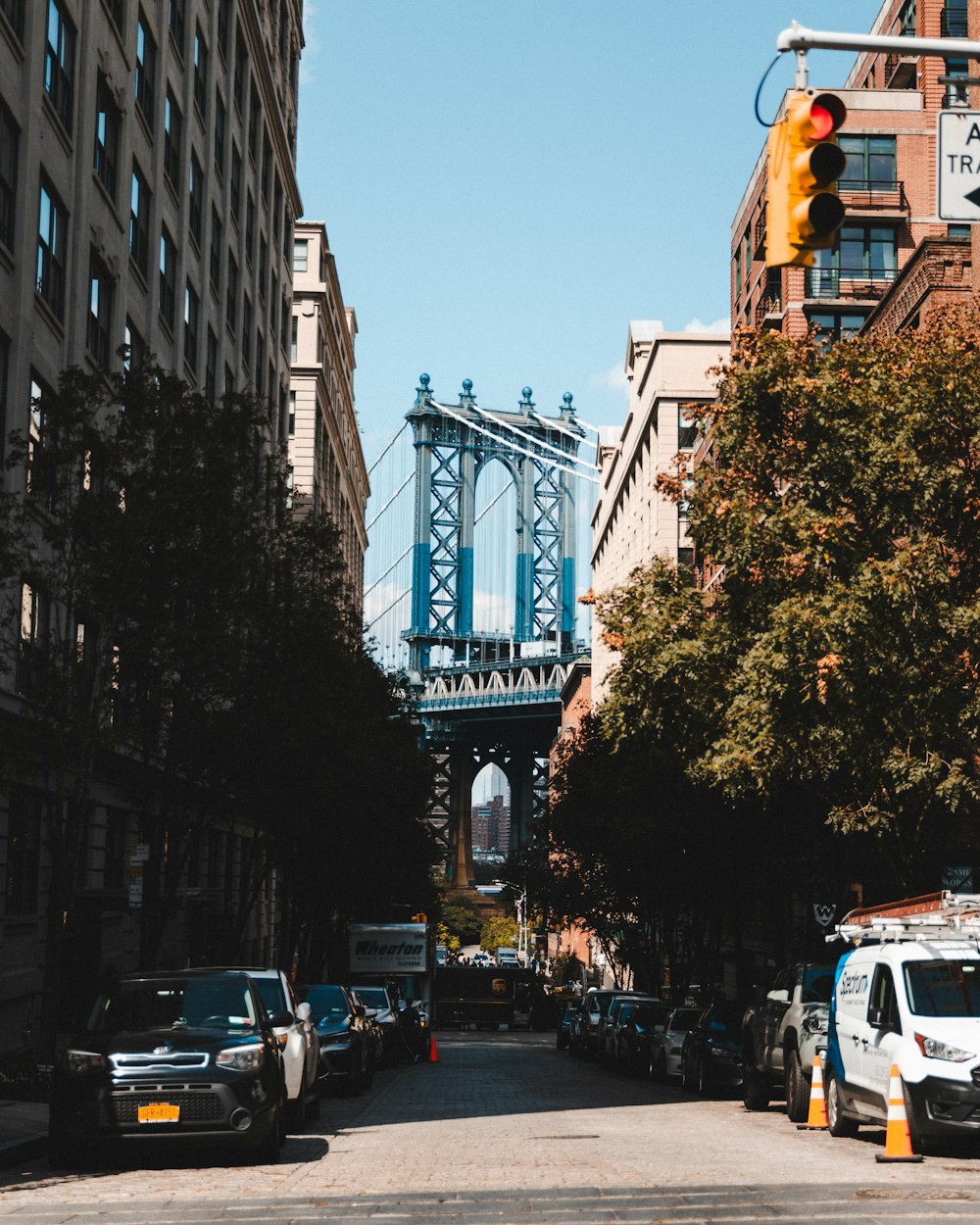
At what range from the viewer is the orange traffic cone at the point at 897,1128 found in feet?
42.4

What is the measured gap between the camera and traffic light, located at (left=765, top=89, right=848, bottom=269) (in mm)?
8547

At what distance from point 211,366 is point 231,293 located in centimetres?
454

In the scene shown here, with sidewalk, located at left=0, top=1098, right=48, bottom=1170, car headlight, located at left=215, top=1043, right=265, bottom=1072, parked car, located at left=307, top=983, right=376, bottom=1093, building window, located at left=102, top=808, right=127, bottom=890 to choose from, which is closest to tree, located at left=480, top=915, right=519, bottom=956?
building window, located at left=102, top=808, right=127, bottom=890

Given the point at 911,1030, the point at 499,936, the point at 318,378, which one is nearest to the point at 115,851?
the point at 911,1030

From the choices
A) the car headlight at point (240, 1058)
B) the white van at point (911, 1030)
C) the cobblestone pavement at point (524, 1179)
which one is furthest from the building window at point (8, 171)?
the white van at point (911, 1030)

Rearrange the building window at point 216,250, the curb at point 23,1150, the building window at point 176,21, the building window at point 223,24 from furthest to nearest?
the building window at point 223,24
the building window at point 216,250
the building window at point 176,21
the curb at point 23,1150

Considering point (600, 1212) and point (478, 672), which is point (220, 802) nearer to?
point (600, 1212)

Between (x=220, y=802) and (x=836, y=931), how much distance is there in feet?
50.1

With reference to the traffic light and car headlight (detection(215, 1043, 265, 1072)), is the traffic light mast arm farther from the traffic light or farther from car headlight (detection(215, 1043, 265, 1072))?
car headlight (detection(215, 1043, 265, 1072))

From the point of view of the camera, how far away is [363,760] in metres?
29.6

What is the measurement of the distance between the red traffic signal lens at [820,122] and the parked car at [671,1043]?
69.8 ft

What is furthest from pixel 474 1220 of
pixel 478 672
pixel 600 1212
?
pixel 478 672

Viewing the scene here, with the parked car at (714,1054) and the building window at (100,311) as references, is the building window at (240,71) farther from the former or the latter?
the parked car at (714,1054)

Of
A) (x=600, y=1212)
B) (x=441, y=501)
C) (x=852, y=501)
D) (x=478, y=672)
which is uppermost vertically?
(x=441, y=501)
